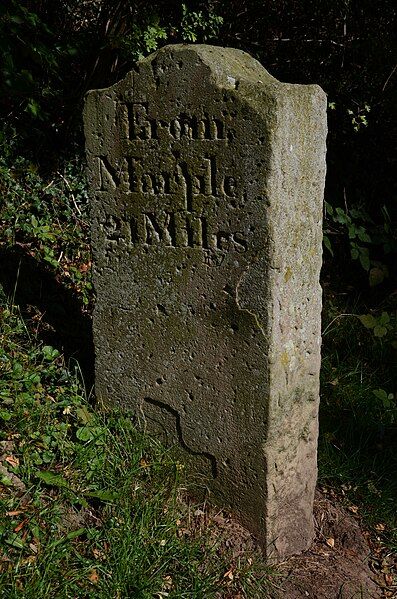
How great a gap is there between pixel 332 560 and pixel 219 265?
1369 mm

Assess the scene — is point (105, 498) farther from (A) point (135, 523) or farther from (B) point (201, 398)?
(B) point (201, 398)

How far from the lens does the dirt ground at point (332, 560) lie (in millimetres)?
2869

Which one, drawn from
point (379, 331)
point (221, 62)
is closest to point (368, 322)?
point (379, 331)

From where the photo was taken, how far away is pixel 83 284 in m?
4.61

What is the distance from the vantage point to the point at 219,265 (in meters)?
2.74

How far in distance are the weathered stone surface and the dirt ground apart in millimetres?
78

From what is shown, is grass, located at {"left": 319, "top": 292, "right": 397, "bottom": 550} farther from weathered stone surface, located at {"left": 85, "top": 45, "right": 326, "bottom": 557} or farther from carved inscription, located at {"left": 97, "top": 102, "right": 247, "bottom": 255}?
carved inscription, located at {"left": 97, "top": 102, "right": 247, "bottom": 255}

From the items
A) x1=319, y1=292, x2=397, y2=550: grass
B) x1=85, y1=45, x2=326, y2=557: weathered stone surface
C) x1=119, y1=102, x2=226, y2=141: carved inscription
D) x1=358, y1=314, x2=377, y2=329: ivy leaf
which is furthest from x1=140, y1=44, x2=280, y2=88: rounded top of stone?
x1=358, y1=314, x2=377, y2=329: ivy leaf

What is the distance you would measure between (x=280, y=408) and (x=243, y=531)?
55 centimetres

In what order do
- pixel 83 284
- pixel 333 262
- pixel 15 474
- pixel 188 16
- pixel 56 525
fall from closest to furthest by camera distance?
pixel 56 525 → pixel 15 474 → pixel 83 284 → pixel 188 16 → pixel 333 262

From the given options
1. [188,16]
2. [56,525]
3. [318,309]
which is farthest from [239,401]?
[188,16]

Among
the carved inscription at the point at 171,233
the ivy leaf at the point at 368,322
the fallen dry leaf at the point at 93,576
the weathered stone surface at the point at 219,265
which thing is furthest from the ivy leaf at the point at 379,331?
the fallen dry leaf at the point at 93,576

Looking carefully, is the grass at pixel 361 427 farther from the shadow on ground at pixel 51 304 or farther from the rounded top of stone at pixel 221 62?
the rounded top of stone at pixel 221 62

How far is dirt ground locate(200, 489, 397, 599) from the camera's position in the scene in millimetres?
2869
